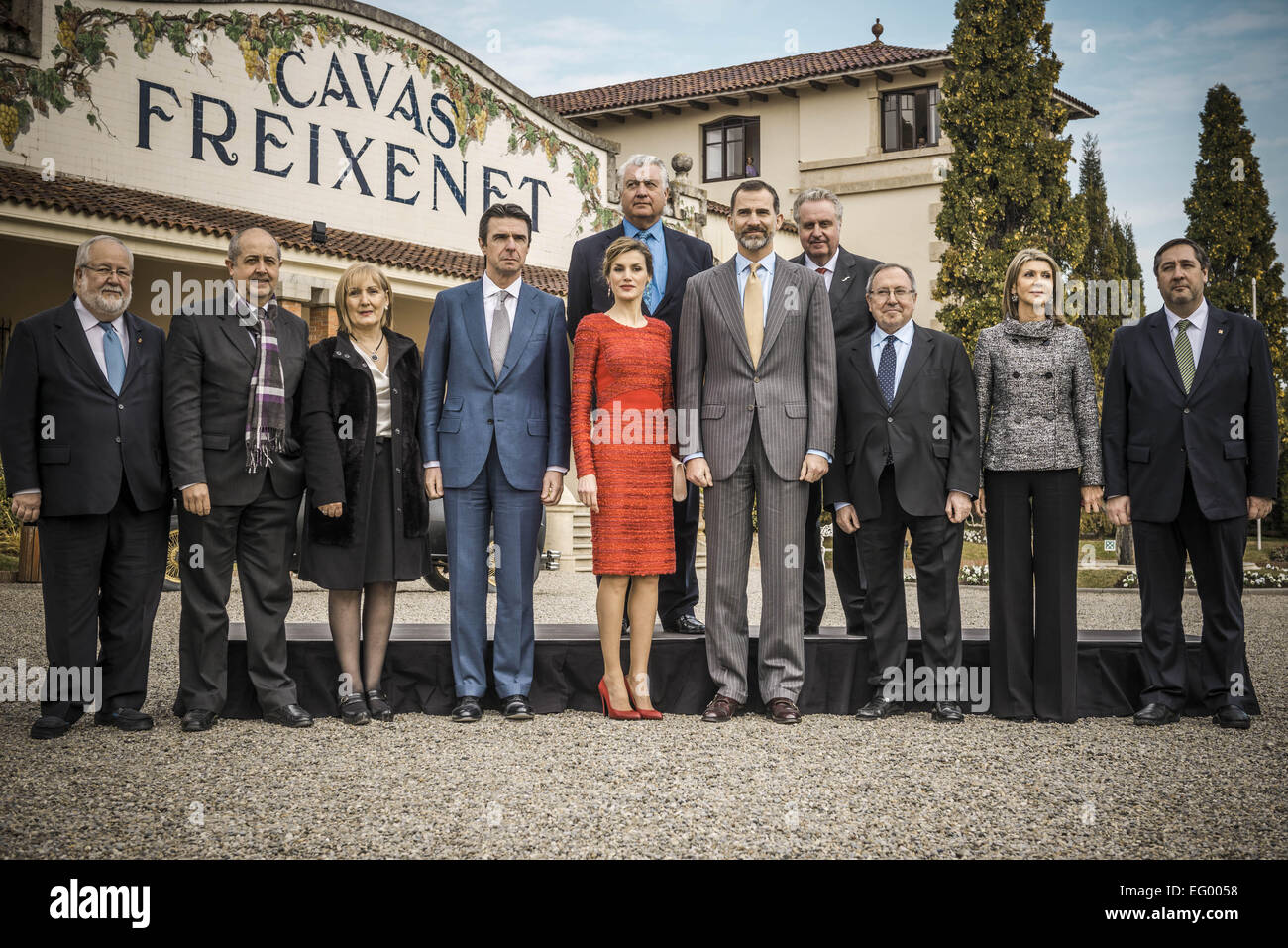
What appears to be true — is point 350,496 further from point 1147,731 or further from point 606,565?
point 1147,731

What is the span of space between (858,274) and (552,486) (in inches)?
80.2

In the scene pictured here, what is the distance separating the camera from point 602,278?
589cm

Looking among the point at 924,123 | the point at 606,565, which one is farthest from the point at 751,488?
the point at 924,123

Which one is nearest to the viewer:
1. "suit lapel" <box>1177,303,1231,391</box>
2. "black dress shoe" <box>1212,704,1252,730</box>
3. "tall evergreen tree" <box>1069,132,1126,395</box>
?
"black dress shoe" <box>1212,704,1252,730</box>

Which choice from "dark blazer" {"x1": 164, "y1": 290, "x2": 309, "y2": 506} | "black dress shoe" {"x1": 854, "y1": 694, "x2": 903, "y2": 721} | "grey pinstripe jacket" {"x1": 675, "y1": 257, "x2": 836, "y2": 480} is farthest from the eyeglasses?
"black dress shoe" {"x1": 854, "y1": 694, "x2": 903, "y2": 721}

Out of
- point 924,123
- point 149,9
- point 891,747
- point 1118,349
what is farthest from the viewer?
point 924,123

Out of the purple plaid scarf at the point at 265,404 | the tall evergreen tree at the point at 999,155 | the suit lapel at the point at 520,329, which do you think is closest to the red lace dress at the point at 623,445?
the suit lapel at the point at 520,329

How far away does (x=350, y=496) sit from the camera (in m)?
5.54

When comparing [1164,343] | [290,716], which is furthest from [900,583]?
[290,716]

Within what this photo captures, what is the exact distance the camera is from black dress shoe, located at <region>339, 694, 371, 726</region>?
5.45 meters

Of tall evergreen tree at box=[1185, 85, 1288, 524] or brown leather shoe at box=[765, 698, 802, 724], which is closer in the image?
brown leather shoe at box=[765, 698, 802, 724]

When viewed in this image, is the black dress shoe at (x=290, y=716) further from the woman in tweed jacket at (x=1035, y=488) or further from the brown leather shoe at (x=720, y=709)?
the woman in tweed jacket at (x=1035, y=488)

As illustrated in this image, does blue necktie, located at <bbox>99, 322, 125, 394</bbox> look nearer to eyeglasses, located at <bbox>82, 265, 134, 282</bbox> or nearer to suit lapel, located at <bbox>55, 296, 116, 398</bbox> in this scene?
suit lapel, located at <bbox>55, 296, 116, 398</bbox>

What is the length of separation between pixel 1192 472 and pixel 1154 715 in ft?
3.77
